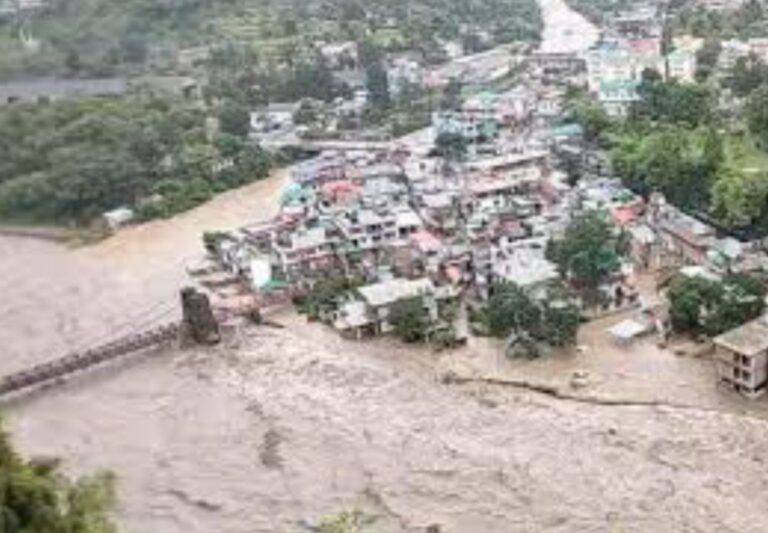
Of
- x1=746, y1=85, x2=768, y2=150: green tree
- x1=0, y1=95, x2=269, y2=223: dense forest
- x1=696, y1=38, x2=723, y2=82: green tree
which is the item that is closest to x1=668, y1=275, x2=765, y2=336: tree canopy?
x1=746, y1=85, x2=768, y2=150: green tree

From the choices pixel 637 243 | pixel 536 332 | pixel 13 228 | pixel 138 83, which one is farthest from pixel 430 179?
pixel 138 83

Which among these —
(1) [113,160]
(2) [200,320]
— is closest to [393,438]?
(2) [200,320]

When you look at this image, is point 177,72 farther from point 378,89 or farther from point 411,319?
point 411,319

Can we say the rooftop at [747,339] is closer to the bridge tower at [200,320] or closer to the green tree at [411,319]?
the green tree at [411,319]

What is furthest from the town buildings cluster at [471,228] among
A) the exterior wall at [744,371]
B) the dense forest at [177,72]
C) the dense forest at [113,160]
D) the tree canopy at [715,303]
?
the dense forest at [177,72]

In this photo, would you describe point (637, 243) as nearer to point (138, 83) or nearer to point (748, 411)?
point (748, 411)

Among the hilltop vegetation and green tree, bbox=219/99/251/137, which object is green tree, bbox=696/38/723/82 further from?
green tree, bbox=219/99/251/137

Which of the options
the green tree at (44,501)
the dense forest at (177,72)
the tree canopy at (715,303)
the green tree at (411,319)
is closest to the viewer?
the green tree at (44,501)
